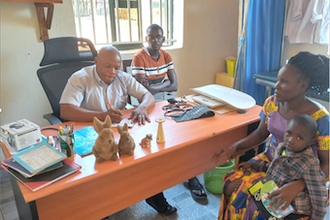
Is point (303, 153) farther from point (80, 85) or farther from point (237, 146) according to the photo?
point (80, 85)

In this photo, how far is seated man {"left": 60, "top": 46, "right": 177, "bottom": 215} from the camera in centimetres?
158

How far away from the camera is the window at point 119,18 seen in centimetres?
268

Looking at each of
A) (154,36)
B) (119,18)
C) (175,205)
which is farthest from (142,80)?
(175,205)

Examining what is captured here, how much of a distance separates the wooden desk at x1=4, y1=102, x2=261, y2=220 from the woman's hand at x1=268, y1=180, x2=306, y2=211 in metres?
0.42

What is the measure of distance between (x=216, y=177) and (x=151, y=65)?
1143 millimetres

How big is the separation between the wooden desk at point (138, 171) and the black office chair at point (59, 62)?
483mm

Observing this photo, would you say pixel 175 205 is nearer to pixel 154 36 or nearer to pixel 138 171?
pixel 138 171

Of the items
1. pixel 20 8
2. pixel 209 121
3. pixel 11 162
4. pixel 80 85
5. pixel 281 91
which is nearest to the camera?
pixel 11 162

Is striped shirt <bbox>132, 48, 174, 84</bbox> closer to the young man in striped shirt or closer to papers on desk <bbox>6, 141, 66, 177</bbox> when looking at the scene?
the young man in striped shirt

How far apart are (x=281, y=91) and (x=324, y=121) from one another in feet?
0.73

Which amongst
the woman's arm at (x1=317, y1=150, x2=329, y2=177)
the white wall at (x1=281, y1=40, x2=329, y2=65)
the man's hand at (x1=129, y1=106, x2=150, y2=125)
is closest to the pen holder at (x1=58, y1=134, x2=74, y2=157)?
the man's hand at (x1=129, y1=106, x2=150, y2=125)

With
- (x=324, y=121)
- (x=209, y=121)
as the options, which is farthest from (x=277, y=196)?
(x=209, y=121)

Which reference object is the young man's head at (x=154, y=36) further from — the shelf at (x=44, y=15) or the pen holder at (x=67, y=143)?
the pen holder at (x=67, y=143)

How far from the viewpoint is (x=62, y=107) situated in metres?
1.62
